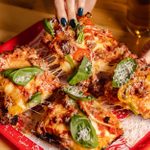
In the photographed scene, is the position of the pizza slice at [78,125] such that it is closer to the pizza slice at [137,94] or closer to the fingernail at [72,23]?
the pizza slice at [137,94]

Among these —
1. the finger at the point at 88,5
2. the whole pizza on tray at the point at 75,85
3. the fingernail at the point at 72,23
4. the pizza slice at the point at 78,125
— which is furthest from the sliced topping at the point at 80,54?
the finger at the point at 88,5

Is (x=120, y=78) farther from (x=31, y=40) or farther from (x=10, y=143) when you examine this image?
(x=31, y=40)

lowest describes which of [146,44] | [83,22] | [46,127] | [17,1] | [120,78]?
[46,127]

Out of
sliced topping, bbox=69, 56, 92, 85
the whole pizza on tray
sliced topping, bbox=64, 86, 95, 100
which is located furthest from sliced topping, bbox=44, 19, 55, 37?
sliced topping, bbox=64, 86, 95, 100

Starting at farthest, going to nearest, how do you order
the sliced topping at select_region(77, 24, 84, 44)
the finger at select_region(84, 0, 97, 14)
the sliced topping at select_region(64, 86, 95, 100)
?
1. the finger at select_region(84, 0, 97, 14)
2. the sliced topping at select_region(77, 24, 84, 44)
3. the sliced topping at select_region(64, 86, 95, 100)

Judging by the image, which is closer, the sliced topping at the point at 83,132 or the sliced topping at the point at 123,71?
the sliced topping at the point at 83,132

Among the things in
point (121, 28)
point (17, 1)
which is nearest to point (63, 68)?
point (121, 28)

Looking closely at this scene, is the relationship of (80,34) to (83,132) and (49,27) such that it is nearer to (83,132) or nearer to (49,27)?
(49,27)

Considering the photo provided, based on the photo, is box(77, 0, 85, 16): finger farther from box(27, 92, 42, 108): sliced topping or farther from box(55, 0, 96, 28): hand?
box(27, 92, 42, 108): sliced topping
